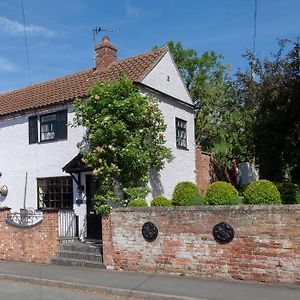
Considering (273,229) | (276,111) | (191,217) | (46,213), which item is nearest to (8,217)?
(46,213)

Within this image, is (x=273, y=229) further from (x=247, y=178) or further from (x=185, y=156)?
(x=247, y=178)

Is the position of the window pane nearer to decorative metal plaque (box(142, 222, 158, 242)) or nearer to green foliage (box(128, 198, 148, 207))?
green foliage (box(128, 198, 148, 207))

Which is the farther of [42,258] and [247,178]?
[247,178]

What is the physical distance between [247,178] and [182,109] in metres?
6.87

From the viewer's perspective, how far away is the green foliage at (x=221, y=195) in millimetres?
11562

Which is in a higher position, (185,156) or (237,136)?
(237,136)

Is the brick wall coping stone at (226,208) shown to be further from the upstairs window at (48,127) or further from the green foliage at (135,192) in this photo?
the upstairs window at (48,127)

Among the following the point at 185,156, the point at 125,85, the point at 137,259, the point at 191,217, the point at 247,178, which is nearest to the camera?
the point at 191,217

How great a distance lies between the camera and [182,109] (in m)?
18.9

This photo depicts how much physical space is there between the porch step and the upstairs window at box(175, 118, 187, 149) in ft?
19.4

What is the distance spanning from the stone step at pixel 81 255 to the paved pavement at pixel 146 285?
1.79 feet

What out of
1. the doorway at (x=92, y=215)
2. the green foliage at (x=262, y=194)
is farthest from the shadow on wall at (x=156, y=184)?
the green foliage at (x=262, y=194)

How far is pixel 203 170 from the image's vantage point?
2045 cm

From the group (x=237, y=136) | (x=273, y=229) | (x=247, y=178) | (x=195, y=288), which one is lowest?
(x=195, y=288)
